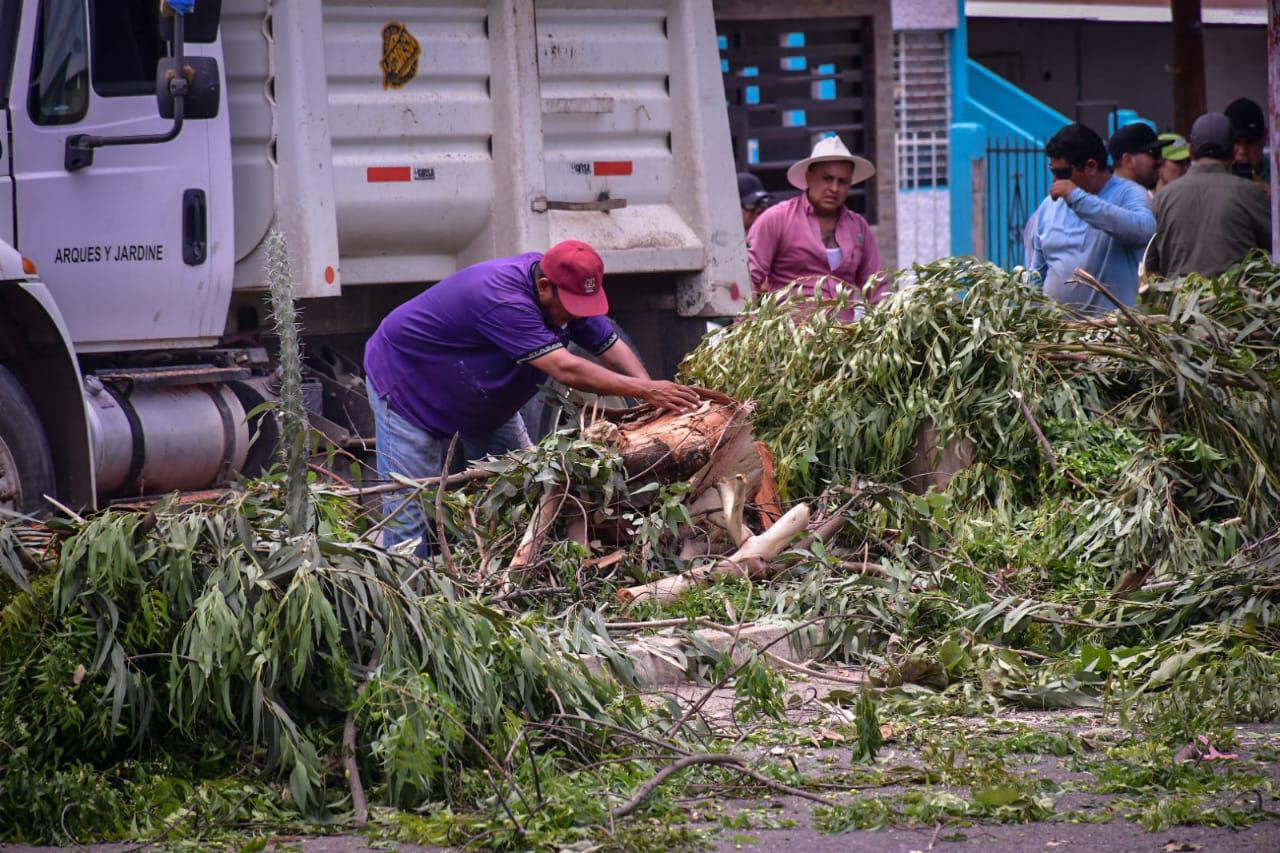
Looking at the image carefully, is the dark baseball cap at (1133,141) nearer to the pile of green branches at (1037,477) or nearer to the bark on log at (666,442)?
the pile of green branches at (1037,477)

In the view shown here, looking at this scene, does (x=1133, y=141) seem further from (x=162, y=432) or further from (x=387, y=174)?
(x=162, y=432)

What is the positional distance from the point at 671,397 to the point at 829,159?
3.12 m

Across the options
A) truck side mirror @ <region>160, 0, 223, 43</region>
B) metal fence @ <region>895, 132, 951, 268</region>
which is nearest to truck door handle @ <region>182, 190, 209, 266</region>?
truck side mirror @ <region>160, 0, 223, 43</region>

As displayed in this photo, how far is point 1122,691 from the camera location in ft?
17.6

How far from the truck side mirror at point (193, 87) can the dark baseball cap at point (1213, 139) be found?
5193 mm

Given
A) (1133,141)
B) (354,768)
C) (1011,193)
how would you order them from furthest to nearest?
(1011,193), (1133,141), (354,768)

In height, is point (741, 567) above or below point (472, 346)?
below

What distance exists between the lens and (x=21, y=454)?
7.57 metres

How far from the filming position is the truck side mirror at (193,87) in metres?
7.93

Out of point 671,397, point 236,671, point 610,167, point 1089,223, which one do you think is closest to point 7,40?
point 610,167

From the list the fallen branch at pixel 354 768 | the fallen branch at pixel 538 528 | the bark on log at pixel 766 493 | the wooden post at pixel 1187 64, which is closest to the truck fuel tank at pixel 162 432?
the fallen branch at pixel 538 528

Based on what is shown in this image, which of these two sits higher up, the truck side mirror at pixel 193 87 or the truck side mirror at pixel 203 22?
the truck side mirror at pixel 203 22

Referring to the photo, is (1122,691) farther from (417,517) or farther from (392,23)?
(392,23)

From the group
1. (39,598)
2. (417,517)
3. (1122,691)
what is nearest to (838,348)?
(417,517)
